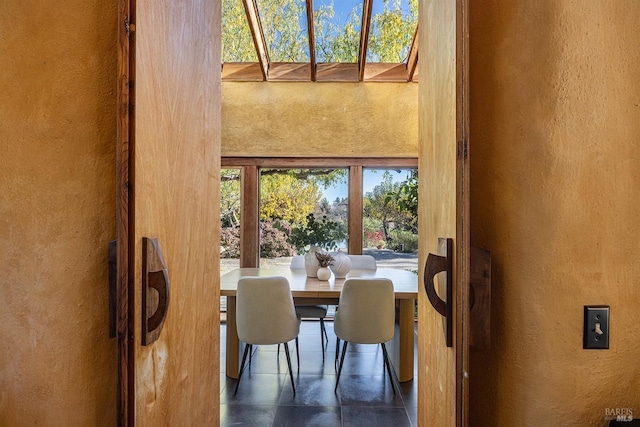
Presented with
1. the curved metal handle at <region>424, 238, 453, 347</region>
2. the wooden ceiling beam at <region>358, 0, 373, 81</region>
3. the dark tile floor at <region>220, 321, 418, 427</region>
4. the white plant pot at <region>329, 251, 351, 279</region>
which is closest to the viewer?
the curved metal handle at <region>424, 238, 453, 347</region>

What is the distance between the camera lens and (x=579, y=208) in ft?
3.10

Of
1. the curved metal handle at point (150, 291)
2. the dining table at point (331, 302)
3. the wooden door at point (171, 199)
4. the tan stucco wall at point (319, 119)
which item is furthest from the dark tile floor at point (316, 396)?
the tan stucco wall at point (319, 119)

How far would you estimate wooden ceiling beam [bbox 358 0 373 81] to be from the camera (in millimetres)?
3691

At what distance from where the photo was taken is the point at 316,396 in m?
2.62

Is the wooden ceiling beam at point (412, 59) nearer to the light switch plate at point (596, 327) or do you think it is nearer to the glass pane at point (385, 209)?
the glass pane at point (385, 209)

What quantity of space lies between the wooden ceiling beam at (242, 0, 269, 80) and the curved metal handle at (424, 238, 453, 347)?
144 inches

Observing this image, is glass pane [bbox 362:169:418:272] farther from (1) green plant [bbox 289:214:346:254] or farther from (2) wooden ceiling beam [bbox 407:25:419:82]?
(2) wooden ceiling beam [bbox 407:25:419:82]

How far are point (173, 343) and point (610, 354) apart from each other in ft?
3.90

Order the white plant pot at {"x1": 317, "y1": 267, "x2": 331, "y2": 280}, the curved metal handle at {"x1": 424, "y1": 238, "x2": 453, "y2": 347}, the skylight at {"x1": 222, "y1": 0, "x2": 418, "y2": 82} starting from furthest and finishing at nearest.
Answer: the skylight at {"x1": 222, "y1": 0, "x2": 418, "y2": 82}
the white plant pot at {"x1": 317, "y1": 267, "x2": 331, "y2": 280}
the curved metal handle at {"x1": 424, "y1": 238, "x2": 453, "y2": 347}

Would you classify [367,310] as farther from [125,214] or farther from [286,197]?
[286,197]

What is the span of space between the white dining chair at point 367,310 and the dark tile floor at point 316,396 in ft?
1.43

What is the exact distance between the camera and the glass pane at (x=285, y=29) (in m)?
3.83

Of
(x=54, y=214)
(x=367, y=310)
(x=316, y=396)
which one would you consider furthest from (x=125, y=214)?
(x=316, y=396)

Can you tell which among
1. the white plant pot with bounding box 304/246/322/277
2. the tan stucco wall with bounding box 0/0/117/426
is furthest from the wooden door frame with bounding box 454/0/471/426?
the white plant pot with bounding box 304/246/322/277
